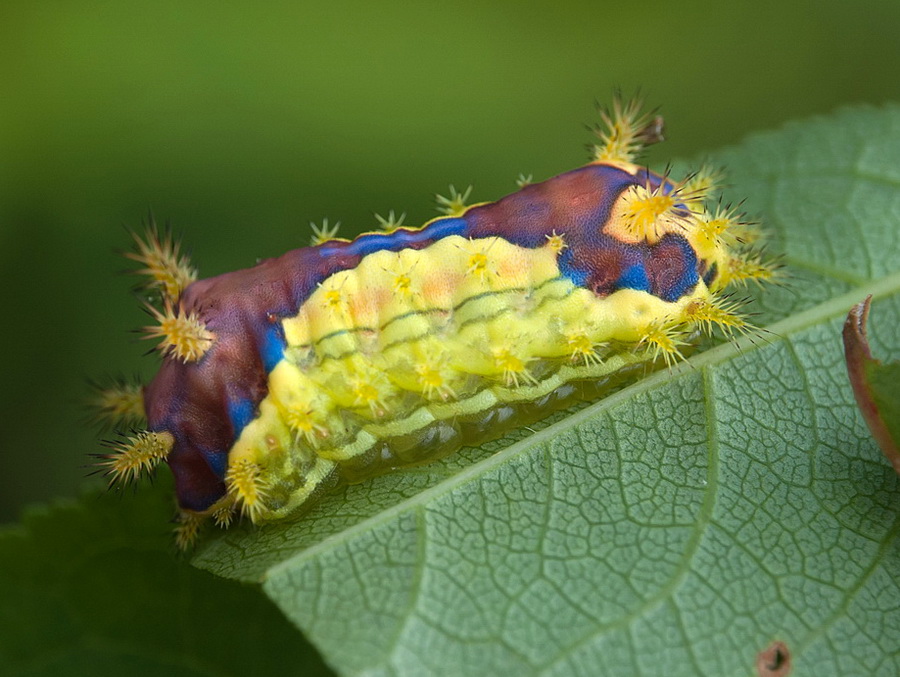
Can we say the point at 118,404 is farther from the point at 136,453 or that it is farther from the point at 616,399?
the point at 616,399

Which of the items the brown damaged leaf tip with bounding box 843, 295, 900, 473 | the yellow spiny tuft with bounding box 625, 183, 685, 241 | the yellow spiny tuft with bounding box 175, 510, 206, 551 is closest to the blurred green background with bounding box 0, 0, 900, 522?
the yellow spiny tuft with bounding box 175, 510, 206, 551

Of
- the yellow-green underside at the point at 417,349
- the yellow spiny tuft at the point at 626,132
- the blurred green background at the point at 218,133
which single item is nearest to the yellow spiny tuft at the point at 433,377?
the yellow-green underside at the point at 417,349

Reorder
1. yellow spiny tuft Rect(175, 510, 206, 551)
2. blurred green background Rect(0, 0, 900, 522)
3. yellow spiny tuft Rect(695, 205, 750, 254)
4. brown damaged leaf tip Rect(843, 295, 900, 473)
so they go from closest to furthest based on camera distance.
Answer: brown damaged leaf tip Rect(843, 295, 900, 473) < yellow spiny tuft Rect(175, 510, 206, 551) < yellow spiny tuft Rect(695, 205, 750, 254) < blurred green background Rect(0, 0, 900, 522)

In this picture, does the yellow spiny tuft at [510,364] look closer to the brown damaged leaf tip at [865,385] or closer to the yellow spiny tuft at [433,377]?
the yellow spiny tuft at [433,377]

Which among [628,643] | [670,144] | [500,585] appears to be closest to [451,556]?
[500,585]

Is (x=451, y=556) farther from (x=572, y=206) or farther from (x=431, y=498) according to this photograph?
(x=572, y=206)

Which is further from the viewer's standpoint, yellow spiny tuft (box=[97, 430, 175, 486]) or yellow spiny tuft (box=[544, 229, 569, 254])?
yellow spiny tuft (box=[544, 229, 569, 254])

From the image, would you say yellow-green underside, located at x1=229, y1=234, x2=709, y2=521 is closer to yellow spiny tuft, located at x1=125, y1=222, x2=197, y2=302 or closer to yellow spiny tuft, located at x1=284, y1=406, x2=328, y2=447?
yellow spiny tuft, located at x1=284, y1=406, x2=328, y2=447
